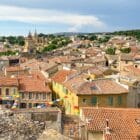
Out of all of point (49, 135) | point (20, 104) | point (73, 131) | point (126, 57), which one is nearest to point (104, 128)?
point (73, 131)

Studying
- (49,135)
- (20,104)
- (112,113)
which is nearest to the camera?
(49,135)

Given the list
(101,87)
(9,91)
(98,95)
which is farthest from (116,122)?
(9,91)

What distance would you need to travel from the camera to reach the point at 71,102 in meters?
47.6

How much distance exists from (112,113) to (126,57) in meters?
69.2

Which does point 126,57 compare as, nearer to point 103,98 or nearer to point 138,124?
point 103,98

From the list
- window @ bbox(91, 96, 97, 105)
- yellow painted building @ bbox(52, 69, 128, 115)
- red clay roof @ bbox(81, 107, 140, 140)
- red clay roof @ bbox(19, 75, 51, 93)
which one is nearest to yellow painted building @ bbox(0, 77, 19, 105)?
red clay roof @ bbox(19, 75, 51, 93)

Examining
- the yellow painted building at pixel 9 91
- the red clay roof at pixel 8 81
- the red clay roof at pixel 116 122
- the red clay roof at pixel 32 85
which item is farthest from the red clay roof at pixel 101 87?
the red clay roof at pixel 116 122

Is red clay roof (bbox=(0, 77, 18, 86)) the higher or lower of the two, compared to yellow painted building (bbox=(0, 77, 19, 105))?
higher

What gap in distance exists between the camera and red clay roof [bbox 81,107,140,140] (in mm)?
27469

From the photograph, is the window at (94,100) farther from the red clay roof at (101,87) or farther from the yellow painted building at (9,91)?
the yellow painted building at (9,91)

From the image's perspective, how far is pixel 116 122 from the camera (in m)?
28.9

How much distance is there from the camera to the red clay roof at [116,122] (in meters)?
27.5

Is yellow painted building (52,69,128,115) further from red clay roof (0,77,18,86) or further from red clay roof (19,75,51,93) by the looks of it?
red clay roof (0,77,18,86)

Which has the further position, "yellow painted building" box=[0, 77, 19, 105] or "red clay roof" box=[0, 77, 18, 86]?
"red clay roof" box=[0, 77, 18, 86]
